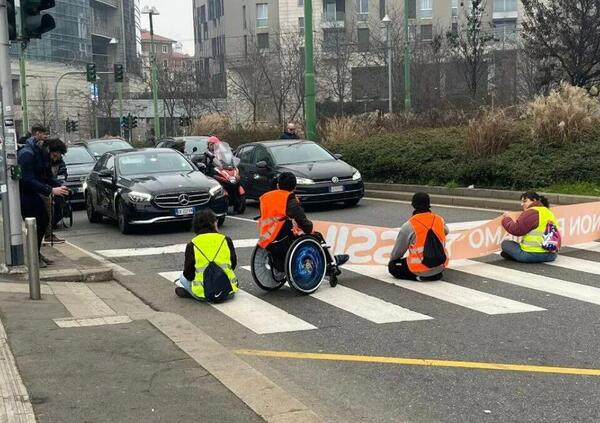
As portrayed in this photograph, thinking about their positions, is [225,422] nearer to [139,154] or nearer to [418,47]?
[139,154]

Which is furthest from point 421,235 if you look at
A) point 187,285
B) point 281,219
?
point 187,285

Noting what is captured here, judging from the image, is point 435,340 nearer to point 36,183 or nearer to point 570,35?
point 36,183

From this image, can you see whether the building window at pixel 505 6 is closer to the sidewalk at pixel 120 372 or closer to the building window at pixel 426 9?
the building window at pixel 426 9

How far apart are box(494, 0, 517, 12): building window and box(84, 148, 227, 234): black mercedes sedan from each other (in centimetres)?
7048

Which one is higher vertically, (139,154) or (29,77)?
(29,77)

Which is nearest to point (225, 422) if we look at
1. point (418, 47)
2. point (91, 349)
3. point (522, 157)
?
point (91, 349)

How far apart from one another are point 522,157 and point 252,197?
6.34 metres

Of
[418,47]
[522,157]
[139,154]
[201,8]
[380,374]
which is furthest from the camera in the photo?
[201,8]

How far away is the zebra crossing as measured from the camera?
7327 millimetres

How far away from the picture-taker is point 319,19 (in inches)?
2921

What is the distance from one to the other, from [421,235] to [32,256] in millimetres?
4295

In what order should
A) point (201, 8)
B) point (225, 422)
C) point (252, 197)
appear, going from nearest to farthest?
point (225, 422) → point (252, 197) → point (201, 8)

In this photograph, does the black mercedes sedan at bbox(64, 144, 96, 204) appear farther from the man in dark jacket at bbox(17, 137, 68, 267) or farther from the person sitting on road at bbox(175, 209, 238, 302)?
the person sitting on road at bbox(175, 209, 238, 302)

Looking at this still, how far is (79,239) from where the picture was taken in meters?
13.6
